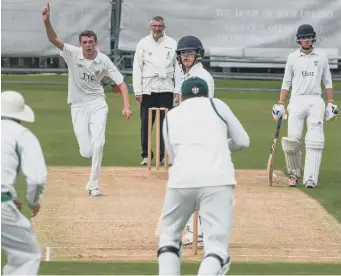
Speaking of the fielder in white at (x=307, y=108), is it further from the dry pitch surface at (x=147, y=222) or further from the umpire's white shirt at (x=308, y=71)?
the dry pitch surface at (x=147, y=222)

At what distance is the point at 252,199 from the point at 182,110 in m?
5.49

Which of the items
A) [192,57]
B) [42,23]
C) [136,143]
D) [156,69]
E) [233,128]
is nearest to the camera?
[233,128]

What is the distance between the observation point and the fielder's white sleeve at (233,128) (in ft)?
28.9

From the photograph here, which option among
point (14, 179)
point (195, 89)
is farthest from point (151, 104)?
point (14, 179)

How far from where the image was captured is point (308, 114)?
15.1 meters

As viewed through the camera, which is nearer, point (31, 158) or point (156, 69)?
point (31, 158)

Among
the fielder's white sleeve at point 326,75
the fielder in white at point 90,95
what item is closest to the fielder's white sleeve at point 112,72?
the fielder in white at point 90,95

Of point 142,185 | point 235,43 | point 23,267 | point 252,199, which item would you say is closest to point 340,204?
point 252,199

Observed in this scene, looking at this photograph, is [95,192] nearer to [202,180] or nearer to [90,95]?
[90,95]

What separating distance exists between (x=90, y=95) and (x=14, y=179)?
612 centimetres

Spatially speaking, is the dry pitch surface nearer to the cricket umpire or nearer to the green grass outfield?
the green grass outfield

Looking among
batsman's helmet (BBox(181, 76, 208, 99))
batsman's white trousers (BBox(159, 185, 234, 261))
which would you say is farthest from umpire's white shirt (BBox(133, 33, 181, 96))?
batsman's white trousers (BBox(159, 185, 234, 261))

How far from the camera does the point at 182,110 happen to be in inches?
347

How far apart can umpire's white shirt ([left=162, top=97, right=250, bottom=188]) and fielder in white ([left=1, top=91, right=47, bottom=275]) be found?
3.63ft
